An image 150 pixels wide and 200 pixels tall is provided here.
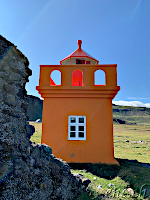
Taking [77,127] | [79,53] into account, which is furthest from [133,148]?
[79,53]

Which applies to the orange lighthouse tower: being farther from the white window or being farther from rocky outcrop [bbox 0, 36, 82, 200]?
rocky outcrop [bbox 0, 36, 82, 200]

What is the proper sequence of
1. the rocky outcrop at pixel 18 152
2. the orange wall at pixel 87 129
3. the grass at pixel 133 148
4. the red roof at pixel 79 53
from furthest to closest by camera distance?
the grass at pixel 133 148 → the red roof at pixel 79 53 → the orange wall at pixel 87 129 → the rocky outcrop at pixel 18 152

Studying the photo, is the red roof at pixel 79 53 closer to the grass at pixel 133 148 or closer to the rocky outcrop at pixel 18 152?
the rocky outcrop at pixel 18 152

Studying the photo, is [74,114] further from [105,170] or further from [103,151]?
[105,170]

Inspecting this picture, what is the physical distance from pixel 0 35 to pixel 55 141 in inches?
195

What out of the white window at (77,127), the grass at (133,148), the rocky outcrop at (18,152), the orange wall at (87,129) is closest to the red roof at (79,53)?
the orange wall at (87,129)

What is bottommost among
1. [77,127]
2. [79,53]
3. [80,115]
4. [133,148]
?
[133,148]

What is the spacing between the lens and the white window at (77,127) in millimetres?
6362

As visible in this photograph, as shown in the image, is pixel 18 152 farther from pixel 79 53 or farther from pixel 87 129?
pixel 79 53

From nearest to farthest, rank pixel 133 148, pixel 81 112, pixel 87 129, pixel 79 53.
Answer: pixel 87 129, pixel 81 112, pixel 79 53, pixel 133 148

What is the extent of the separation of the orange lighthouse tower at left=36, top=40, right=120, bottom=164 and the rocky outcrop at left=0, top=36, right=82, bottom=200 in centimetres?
314

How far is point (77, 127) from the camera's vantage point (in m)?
6.41

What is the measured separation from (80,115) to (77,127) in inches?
21.3

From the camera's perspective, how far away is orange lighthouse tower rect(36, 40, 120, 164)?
6.21 meters
